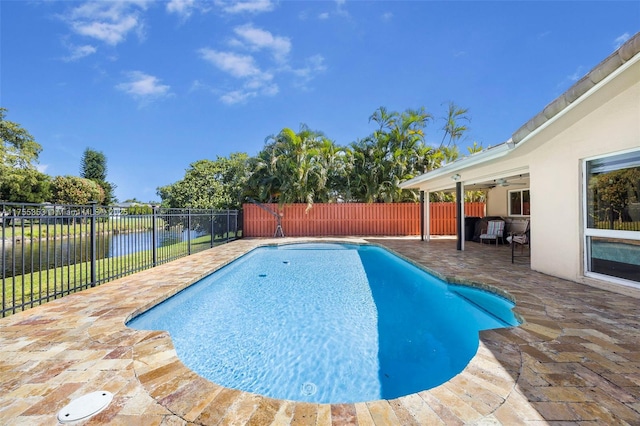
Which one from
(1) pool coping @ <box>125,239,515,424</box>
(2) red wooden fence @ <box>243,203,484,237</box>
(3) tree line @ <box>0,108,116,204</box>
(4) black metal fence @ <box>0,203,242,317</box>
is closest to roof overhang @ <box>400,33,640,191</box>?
(1) pool coping @ <box>125,239,515,424</box>

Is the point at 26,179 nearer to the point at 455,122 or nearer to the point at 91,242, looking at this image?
the point at 91,242

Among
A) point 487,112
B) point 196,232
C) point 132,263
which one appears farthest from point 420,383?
point 487,112

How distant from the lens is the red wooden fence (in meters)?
16.6

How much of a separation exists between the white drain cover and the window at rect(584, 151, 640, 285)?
7300 millimetres

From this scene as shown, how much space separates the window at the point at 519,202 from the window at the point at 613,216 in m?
7.29

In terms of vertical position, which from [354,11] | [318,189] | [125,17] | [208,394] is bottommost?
[208,394]

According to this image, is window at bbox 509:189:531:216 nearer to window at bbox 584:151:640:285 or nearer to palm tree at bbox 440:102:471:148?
window at bbox 584:151:640:285

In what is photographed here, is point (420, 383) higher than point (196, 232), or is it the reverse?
point (196, 232)

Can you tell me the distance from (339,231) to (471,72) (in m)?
12.4

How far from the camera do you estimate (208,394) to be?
7.39 feet

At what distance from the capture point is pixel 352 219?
16750mm

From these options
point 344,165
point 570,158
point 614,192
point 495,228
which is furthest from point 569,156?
point 344,165

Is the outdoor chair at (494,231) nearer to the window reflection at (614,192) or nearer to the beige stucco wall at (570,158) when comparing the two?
the beige stucco wall at (570,158)

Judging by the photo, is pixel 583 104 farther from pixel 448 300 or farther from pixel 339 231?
pixel 339 231
